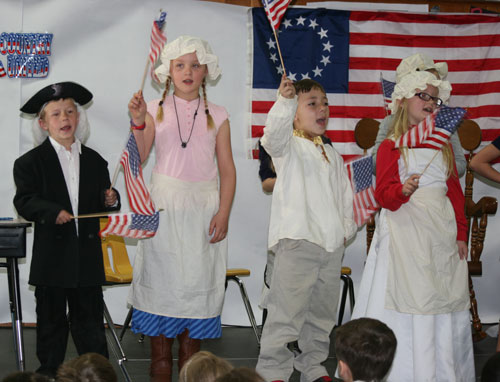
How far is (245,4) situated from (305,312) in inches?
122

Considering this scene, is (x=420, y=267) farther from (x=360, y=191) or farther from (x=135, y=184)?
(x=135, y=184)

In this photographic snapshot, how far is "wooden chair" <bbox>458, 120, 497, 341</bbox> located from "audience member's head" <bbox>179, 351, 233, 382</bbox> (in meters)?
3.75

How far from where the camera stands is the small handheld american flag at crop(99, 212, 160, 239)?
4086mm

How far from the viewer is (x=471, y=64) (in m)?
6.47

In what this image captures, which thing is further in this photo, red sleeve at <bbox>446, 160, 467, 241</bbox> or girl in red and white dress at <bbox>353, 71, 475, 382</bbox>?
red sleeve at <bbox>446, 160, 467, 241</bbox>

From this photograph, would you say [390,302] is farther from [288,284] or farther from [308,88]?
[308,88]

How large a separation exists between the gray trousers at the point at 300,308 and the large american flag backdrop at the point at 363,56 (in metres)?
2.30

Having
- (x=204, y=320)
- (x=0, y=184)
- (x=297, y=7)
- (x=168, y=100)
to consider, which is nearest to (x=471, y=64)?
(x=297, y=7)

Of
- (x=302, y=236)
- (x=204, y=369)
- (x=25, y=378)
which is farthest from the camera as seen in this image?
(x=302, y=236)

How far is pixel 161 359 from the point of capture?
4359 mm

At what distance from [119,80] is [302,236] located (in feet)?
8.83

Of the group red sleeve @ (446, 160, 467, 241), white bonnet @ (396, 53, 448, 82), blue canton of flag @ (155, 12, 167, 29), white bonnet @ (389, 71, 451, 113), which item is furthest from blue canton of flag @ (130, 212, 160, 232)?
white bonnet @ (396, 53, 448, 82)

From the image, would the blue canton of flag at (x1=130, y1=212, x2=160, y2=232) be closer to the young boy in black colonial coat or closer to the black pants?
the young boy in black colonial coat

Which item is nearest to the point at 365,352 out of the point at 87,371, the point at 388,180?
the point at 87,371
